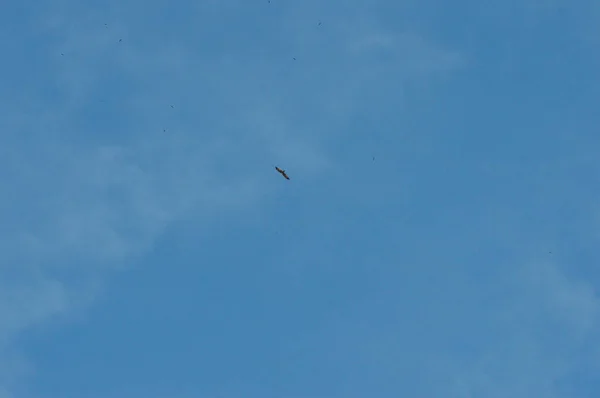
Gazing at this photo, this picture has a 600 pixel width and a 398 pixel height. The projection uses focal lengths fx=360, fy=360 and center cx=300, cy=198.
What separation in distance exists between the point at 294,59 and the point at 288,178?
2521 centimetres

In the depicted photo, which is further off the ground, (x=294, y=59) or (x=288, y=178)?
(x=294, y=59)

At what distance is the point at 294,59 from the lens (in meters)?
76.2

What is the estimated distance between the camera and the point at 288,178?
257ft
